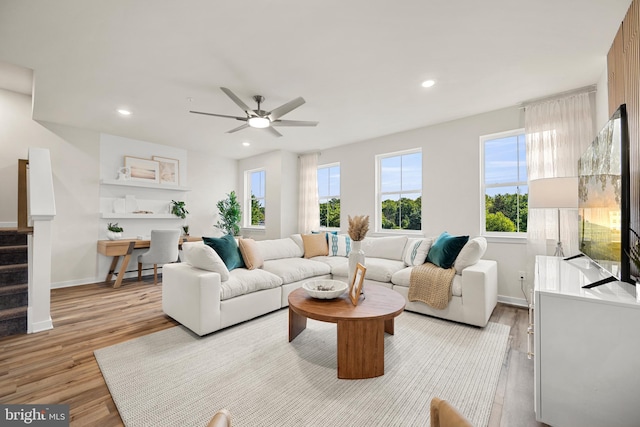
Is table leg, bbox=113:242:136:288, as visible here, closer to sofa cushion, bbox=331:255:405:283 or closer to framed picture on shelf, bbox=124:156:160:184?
framed picture on shelf, bbox=124:156:160:184

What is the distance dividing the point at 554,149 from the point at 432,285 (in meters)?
2.17

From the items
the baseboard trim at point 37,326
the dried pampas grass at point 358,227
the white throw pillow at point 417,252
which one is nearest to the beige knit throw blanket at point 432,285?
the white throw pillow at point 417,252

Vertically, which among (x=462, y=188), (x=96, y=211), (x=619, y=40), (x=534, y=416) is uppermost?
(x=619, y=40)

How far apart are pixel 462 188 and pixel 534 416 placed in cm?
298

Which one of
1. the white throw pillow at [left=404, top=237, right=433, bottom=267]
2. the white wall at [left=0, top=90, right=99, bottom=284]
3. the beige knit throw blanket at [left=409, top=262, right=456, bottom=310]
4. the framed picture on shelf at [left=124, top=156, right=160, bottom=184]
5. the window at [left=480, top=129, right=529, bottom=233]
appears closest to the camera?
the beige knit throw blanket at [left=409, top=262, right=456, bottom=310]

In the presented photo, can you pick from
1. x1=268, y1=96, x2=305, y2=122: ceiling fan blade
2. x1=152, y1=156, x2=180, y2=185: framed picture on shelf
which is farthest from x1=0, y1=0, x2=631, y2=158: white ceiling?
x1=152, y1=156, x2=180, y2=185: framed picture on shelf

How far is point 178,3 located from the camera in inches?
74.3

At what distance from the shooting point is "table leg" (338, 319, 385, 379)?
1921mm

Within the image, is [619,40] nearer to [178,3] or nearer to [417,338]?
[417,338]

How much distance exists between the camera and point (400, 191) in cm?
479

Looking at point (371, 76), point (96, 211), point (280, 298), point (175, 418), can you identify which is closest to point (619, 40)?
point (371, 76)

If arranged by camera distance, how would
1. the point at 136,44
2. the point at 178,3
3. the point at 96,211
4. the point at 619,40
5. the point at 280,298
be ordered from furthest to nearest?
the point at 96,211 < the point at 280,298 < the point at 136,44 < the point at 619,40 < the point at 178,3

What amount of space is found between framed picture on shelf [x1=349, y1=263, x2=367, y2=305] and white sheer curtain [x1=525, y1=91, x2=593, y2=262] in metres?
2.42

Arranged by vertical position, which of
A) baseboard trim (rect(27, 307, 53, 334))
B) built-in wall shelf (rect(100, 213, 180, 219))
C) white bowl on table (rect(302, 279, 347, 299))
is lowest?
baseboard trim (rect(27, 307, 53, 334))
